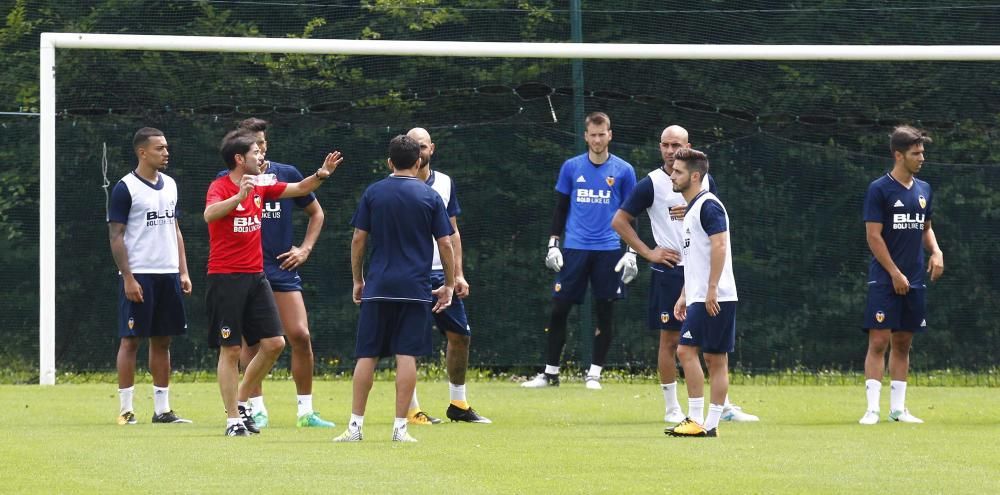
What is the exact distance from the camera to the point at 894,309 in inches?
431

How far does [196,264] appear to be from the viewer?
1494 cm

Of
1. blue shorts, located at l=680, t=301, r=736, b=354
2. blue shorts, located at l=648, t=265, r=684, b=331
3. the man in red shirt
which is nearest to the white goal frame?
blue shorts, located at l=648, t=265, r=684, b=331

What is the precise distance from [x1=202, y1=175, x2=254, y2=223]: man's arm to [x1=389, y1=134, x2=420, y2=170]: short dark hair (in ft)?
2.74

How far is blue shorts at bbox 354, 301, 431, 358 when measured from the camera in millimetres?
9039

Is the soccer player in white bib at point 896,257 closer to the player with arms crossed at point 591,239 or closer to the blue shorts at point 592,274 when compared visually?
the player with arms crossed at point 591,239

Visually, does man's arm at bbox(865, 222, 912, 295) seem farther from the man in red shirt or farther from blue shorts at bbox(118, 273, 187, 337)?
blue shorts at bbox(118, 273, 187, 337)

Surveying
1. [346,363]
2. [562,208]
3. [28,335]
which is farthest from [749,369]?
[28,335]

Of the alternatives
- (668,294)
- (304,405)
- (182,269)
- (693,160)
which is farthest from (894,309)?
(182,269)

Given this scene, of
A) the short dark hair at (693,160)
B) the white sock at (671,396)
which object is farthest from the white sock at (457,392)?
the short dark hair at (693,160)

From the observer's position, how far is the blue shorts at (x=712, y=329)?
9.48 metres

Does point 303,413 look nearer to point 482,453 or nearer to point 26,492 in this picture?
point 482,453

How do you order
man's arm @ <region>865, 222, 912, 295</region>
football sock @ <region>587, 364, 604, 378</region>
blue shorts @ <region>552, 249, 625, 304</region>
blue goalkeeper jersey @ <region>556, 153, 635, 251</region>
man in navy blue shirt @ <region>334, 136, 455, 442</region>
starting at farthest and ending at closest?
1. football sock @ <region>587, 364, 604, 378</region>
2. blue shorts @ <region>552, 249, 625, 304</region>
3. blue goalkeeper jersey @ <region>556, 153, 635, 251</region>
4. man's arm @ <region>865, 222, 912, 295</region>
5. man in navy blue shirt @ <region>334, 136, 455, 442</region>

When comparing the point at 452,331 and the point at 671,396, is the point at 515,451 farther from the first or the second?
the point at 671,396

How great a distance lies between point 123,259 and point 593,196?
4.27m
